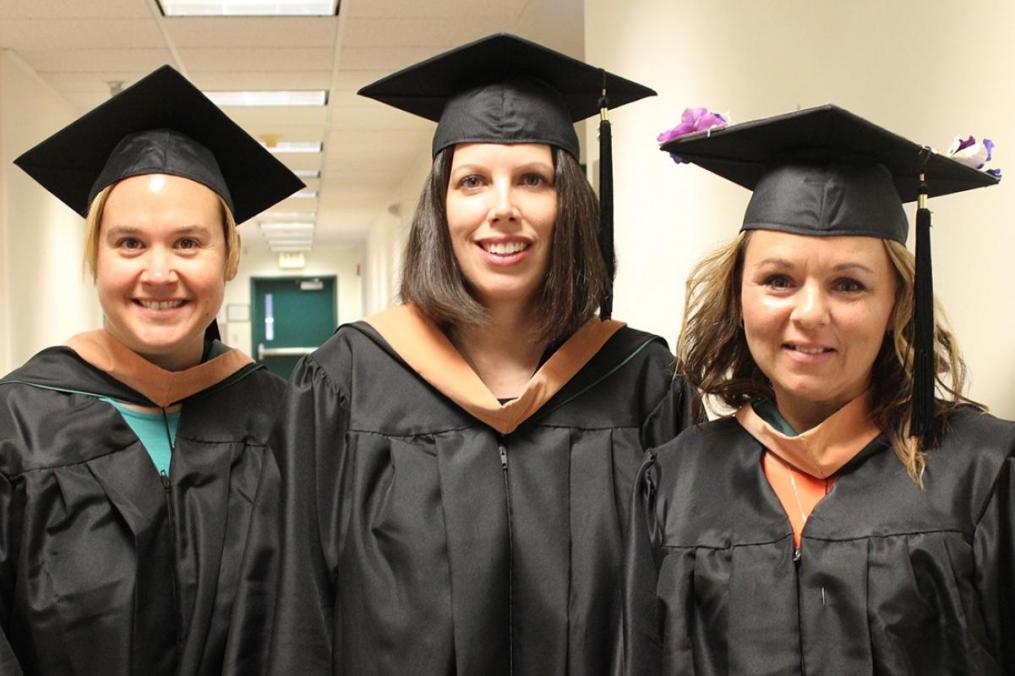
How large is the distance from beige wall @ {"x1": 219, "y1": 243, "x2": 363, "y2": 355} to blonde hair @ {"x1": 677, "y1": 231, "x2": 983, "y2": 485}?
58.9ft

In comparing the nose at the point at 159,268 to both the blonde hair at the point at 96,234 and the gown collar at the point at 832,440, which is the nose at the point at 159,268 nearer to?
the blonde hair at the point at 96,234

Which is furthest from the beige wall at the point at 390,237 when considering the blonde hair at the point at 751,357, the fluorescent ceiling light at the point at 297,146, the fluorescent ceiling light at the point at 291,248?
the blonde hair at the point at 751,357

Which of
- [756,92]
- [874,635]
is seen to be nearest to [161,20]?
[756,92]

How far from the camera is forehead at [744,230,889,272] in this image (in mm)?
1643

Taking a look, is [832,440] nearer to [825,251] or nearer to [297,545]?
[825,251]

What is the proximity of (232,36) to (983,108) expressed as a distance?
467 cm

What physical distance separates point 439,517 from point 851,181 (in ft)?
3.00

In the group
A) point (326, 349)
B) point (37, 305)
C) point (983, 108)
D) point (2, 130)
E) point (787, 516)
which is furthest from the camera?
point (37, 305)

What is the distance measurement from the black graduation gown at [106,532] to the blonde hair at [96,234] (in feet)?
0.67

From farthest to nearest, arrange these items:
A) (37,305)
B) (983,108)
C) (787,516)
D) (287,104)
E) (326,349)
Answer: (287,104) < (37,305) < (326,349) < (983,108) < (787,516)

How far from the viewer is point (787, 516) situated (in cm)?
168

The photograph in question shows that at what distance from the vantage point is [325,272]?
782 inches

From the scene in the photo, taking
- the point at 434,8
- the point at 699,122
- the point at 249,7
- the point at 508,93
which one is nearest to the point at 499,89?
the point at 508,93

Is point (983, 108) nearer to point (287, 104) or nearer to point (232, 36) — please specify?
point (232, 36)
